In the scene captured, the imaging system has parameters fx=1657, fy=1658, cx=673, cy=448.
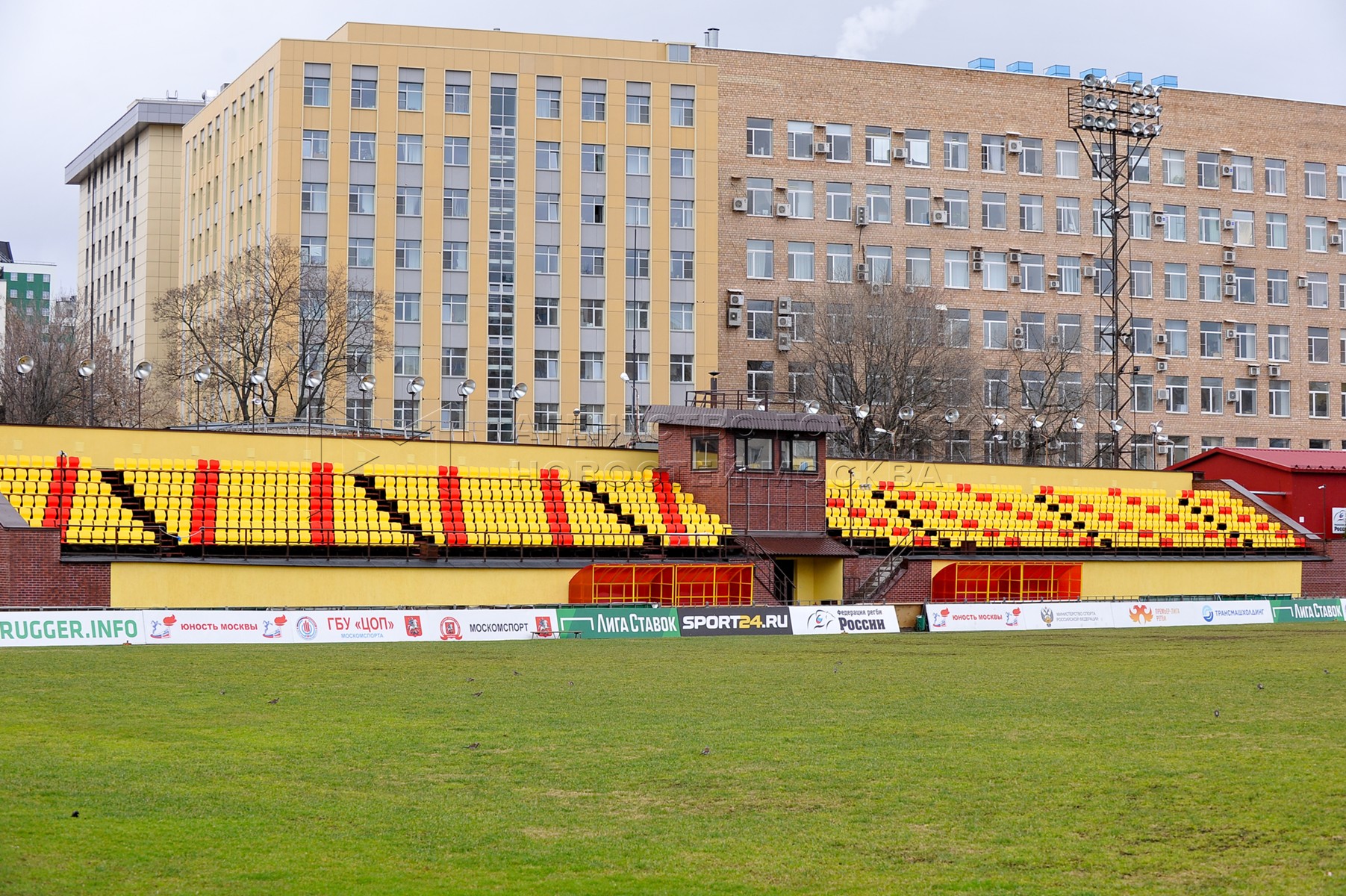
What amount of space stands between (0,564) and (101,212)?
9667cm

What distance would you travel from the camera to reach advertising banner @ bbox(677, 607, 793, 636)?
42219 mm

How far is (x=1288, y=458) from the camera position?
229ft

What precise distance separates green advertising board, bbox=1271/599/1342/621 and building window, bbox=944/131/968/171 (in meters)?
49.2

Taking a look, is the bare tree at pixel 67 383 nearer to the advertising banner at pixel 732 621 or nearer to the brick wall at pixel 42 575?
the brick wall at pixel 42 575

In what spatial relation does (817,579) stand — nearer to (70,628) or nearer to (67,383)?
(70,628)

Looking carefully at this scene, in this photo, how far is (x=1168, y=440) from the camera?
99.6 meters

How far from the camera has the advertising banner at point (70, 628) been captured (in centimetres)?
3356

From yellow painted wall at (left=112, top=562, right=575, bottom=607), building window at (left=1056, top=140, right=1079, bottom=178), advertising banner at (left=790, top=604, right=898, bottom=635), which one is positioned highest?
building window at (left=1056, top=140, right=1079, bottom=178)

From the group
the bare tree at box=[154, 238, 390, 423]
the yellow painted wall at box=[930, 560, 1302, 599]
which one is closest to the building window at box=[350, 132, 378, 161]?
the bare tree at box=[154, 238, 390, 423]

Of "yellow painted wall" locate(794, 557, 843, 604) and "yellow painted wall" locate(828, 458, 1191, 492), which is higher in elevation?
"yellow painted wall" locate(828, 458, 1191, 492)

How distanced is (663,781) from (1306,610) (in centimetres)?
4115

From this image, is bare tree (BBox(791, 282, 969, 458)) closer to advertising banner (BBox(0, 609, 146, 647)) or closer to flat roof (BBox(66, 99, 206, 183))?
advertising banner (BBox(0, 609, 146, 647))

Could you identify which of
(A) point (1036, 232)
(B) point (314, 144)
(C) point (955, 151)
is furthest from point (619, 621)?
(A) point (1036, 232)

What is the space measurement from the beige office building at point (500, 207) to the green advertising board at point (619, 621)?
4165 cm
